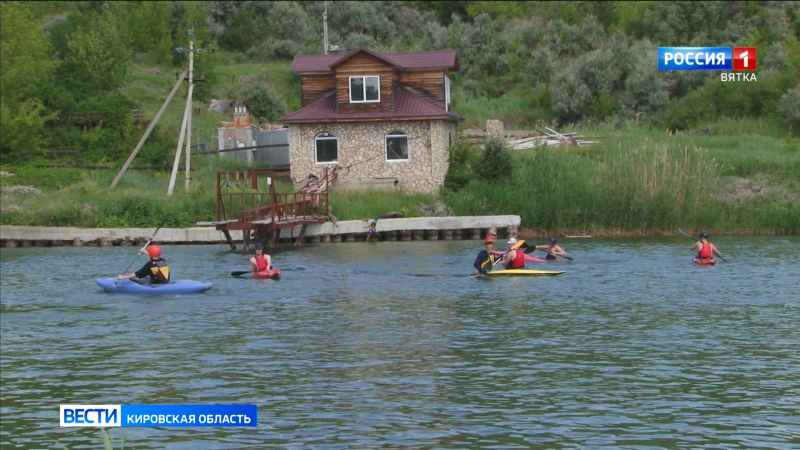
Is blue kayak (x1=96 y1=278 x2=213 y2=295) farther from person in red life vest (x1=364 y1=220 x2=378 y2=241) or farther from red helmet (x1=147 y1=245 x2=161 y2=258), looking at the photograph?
person in red life vest (x1=364 y1=220 x2=378 y2=241)

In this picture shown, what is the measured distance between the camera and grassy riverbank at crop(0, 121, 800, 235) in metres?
52.1

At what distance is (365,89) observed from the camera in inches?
2331

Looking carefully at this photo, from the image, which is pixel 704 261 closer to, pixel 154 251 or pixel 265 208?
pixel 154 251

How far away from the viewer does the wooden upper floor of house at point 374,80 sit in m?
58.9

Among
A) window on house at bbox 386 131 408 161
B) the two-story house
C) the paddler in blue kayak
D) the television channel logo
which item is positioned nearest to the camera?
the paddler in blue kayak

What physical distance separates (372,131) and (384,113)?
1.12 meters

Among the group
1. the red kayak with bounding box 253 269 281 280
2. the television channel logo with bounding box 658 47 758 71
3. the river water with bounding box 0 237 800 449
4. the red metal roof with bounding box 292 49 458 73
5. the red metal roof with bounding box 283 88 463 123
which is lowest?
the river water with bounding box 0 237 800 449

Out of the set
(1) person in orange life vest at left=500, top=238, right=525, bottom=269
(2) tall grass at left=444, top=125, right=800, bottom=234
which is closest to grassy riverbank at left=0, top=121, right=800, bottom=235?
(2) tall grass at left=444, top=125, right=800, bottom=234

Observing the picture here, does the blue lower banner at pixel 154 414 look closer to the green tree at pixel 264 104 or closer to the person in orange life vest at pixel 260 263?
the person in orange life vest at pixel 260 263

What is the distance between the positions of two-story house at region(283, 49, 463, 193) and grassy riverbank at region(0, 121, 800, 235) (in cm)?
216

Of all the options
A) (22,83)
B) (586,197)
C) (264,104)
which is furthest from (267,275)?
(264,104)

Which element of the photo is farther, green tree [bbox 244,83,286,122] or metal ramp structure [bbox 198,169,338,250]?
green tree [bbox 244,83,286,122]

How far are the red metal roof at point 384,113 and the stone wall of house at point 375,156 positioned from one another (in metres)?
0.56

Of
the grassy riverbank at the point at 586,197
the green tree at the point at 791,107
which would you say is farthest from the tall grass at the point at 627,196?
the green tree at the point at 791,107
